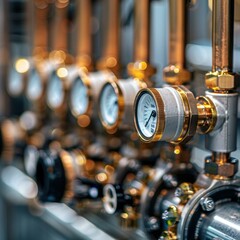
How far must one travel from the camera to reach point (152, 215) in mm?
905

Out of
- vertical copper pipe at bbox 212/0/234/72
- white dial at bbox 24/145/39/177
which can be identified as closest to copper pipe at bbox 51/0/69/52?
white dial at bbox 24/145/39/177

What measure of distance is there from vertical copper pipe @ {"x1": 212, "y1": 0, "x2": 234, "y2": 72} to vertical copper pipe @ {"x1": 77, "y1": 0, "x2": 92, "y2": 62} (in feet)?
1.55

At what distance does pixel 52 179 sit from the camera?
105 cm

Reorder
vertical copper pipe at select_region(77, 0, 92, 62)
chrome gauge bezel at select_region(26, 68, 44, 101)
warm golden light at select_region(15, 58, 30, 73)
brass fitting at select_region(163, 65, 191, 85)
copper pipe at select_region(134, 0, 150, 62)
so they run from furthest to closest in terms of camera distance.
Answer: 1. warm golden light at select_region(15, 58, 30, 73)
2. chrome gauge bezel at select_region(26, 68, 44, 101)
3. vertical copper pipe at select_region(77, 0, 92, 62)
4. copper pipe at select_region(134, 0, 150, 62)
5. brass fitting at select_region(163, 65, 191, 85)

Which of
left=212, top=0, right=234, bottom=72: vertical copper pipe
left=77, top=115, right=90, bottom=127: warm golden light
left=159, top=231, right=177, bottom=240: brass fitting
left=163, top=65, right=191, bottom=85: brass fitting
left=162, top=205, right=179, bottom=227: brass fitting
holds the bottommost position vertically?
left=159, top=231, right=177, bottom=240: brass fitting

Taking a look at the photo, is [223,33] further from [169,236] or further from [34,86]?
[34,86]

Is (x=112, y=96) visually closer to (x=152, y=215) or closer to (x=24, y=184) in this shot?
(x=152, y=215)

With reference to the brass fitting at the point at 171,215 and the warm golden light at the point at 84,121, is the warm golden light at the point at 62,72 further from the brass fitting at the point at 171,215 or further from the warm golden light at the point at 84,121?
the brass fitting at the point at 171,215

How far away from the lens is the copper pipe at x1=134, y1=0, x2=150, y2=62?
0.97 metres

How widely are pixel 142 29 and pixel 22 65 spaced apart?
55 centimetres

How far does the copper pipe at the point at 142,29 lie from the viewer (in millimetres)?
965

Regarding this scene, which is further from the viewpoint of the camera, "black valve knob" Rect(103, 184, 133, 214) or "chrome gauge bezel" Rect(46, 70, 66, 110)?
"chrome gauge bezel" Rect(46, 70, 66, 110)

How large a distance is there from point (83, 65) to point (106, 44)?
0.27 feet

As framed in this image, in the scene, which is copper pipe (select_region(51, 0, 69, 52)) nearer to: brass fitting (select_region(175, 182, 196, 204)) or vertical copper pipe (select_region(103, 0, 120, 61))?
vertical copper pipe (select_region(103, 0, 120, 61))
